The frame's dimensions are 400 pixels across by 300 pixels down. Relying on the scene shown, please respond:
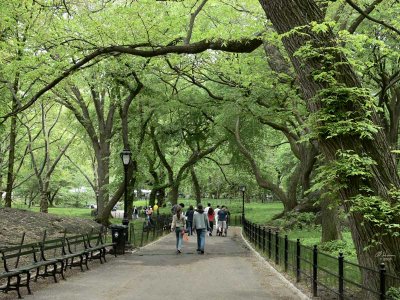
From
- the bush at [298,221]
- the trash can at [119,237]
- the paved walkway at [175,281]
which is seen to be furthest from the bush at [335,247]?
the bush at [298,221]

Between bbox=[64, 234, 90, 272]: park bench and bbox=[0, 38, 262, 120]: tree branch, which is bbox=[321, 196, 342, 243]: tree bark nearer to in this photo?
bbox=[64, 234, 90, 272]: park bench

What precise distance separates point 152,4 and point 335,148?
31.5ft

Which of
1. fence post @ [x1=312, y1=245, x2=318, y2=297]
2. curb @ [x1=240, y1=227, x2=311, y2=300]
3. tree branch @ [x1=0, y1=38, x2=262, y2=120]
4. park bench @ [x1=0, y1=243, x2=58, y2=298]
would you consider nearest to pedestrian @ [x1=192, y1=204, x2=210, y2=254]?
curb @ [x1=240, y1=227, x2=311, y2=300]

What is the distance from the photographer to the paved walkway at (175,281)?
29.9 ft

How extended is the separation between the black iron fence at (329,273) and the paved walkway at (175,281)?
Result: 44 centimetres

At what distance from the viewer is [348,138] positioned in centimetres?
635

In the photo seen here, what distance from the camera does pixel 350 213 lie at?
246 inches

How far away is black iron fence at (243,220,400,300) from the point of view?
603cm

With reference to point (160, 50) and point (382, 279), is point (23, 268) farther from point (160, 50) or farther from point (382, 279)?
point (382, 279)

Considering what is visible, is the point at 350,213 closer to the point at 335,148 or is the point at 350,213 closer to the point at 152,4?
the point at 335,148

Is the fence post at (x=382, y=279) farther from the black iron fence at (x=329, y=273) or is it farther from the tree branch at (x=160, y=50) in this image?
the tree branch at (x=160, y=50)

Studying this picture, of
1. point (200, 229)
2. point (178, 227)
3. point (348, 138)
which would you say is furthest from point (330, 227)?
point (348, 138)

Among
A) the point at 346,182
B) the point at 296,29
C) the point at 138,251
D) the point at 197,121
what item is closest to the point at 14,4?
the point at 138,251

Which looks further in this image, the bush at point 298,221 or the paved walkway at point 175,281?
the bush at point 298,221
